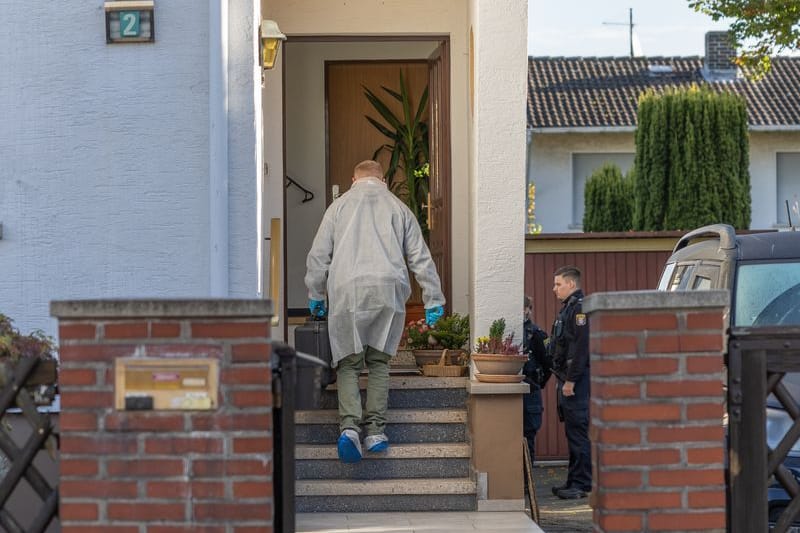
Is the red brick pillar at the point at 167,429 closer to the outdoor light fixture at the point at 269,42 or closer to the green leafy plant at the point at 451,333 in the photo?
the outdoor light fixture at the point at 269,42

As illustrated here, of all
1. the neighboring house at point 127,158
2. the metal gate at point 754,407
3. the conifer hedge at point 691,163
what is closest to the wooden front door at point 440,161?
the neighboring house at point 127,158

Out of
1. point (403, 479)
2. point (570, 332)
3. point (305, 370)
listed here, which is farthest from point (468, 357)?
point (305, 370)

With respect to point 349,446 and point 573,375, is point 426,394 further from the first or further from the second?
point 573,375

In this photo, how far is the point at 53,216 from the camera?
28.3 ft

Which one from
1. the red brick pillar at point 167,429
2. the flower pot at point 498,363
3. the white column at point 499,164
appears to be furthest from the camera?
the white column at point 499,164

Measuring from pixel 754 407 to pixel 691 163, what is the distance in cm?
2179

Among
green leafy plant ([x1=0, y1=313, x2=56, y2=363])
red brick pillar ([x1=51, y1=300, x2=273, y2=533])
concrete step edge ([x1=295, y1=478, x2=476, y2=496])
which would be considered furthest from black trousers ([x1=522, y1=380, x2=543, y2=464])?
red brick pillar ([x1=51, y1=300, x2=273, y2=533])

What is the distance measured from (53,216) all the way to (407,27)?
351cm

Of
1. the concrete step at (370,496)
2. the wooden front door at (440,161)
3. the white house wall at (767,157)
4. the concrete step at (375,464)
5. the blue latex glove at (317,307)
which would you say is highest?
the white house wall at (767,157)

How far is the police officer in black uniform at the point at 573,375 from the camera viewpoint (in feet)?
37.3

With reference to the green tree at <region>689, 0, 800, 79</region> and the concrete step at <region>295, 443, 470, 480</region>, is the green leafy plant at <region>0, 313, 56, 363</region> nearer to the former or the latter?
the concrete step at <region>295, 443, 470, 480</region>

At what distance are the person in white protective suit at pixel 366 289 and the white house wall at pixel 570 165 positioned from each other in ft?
79.2

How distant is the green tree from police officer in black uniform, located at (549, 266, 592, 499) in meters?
6.22

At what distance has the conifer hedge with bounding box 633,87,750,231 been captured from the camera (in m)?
26.3
